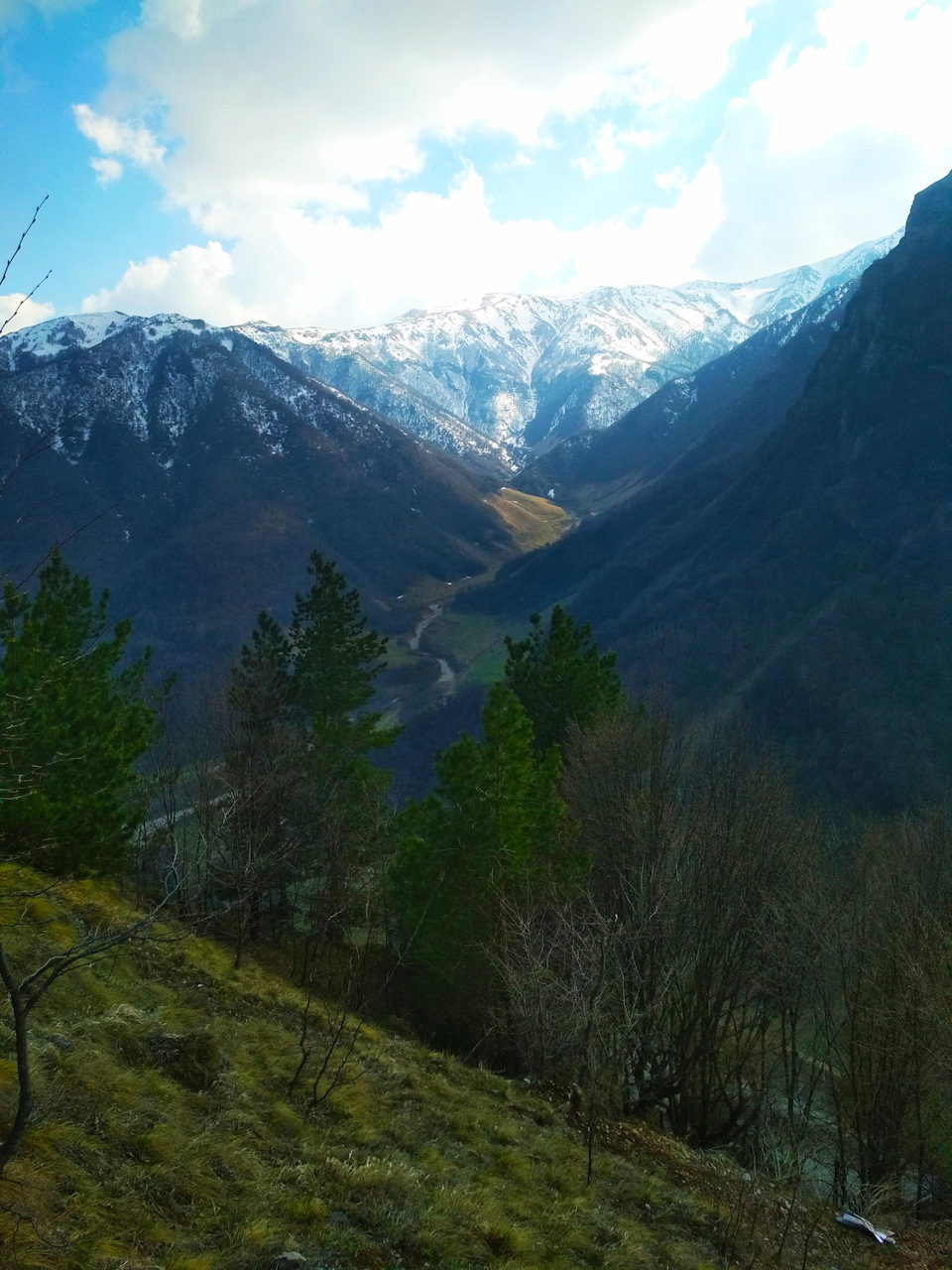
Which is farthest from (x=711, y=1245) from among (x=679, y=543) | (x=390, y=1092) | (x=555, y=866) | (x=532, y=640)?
(x=679, y=543)

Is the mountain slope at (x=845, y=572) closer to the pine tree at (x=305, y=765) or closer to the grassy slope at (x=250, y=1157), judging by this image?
the pine tree at (x=305, y=765)

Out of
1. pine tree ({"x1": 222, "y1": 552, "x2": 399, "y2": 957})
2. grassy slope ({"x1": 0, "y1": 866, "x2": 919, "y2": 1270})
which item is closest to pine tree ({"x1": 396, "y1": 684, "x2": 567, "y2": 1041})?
pine tree ({"x1": 222, "y1": 552, "x2": 399, "y2": 957})

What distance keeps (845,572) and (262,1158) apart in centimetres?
12574

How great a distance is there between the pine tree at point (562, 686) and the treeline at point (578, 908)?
5.64 metres

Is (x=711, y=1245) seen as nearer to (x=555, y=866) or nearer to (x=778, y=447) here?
(x=555, y=866)

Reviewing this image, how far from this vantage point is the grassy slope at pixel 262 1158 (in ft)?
22.8

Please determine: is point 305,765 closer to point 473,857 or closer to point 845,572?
point 473,857

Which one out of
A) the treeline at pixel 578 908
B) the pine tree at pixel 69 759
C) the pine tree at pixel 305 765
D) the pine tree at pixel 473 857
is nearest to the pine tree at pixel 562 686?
the treeline at pixel 578 908

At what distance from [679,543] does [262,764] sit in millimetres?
160085

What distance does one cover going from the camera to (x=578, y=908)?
22578mm

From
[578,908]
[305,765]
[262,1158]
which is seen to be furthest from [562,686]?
[262,1158]

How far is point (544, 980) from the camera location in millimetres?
16766

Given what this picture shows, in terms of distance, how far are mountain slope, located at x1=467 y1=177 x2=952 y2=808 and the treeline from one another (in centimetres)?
5996

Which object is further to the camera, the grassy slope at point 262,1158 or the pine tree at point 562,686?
the pine tree at point 562,686
